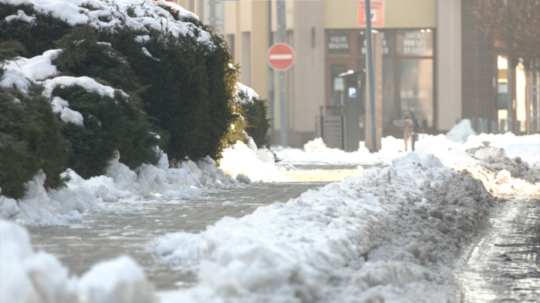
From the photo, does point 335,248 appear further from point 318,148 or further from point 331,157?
point 318,148

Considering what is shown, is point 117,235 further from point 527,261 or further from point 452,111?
point 452,111

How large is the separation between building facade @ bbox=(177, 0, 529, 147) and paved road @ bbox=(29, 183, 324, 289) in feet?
86.1

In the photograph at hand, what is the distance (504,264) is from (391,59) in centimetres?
3133

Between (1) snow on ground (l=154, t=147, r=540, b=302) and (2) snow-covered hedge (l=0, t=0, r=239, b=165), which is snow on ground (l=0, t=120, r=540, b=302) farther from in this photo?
(2) snow-covered hedge (l=0, t=0, r=239, b=165)

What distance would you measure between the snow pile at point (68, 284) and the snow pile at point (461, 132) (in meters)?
31.7

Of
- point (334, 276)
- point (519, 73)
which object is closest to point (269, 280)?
point (334, 276)

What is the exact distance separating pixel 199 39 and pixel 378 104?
1659 cm

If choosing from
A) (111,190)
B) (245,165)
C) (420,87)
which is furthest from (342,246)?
(420,87)

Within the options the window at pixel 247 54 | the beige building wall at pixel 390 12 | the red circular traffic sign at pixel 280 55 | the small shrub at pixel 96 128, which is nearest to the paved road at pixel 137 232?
the small shrub at pixel 96 128

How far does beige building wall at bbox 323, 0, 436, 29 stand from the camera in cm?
3881

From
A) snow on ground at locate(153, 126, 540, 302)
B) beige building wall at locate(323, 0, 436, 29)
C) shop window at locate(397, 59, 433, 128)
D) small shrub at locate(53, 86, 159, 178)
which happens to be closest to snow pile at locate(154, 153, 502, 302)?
snow on ground at locate(153, 126, 540, 302)

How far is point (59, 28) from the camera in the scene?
1287 centimetres

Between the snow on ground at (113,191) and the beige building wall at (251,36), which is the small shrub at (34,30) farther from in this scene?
the beige building wall at (251,36)

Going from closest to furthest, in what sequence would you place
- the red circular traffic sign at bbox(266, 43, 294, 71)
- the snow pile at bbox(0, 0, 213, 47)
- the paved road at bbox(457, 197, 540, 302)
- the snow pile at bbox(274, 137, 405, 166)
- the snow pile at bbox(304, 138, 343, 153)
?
the paved road at bbox(457, 197, 540, 302) < the snow pile at bbox(0, 0, 213, 47) < the snow pile at bbox(274, 137, 405, 166) < the snow pile at bbox(304, 138, 343, 153) < the red circular traffic sign at bbox(266, 43, 294, 71)
